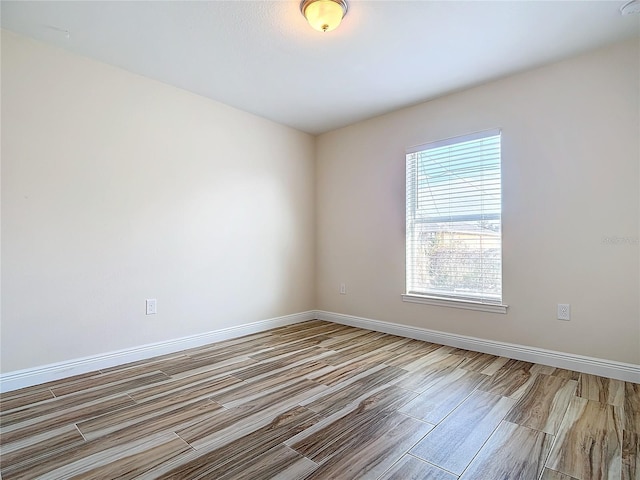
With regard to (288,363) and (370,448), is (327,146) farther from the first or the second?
(370,448)

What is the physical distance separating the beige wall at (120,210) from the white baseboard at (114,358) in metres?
0.06

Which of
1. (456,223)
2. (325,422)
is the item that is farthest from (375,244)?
(325,422)

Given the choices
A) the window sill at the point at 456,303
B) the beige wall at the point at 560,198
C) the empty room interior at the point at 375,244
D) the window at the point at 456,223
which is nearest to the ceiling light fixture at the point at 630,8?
the empty room interior at the point at 375,244

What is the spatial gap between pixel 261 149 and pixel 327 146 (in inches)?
37.3

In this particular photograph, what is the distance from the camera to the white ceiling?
204cm

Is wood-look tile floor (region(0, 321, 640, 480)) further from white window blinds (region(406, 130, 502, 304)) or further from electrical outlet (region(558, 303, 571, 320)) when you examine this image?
white window blinds (region(406, 130, 502, 304))

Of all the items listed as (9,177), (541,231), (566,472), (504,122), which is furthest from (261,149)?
(566,472)

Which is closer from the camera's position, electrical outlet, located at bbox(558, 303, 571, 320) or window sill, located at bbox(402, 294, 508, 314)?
electrical outlet, located at bbox(558, 303, 571, 320)

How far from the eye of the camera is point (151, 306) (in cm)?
289

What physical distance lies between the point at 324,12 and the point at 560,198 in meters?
2.23

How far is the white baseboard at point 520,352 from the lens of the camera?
236cm

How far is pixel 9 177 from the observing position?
7.30 feet

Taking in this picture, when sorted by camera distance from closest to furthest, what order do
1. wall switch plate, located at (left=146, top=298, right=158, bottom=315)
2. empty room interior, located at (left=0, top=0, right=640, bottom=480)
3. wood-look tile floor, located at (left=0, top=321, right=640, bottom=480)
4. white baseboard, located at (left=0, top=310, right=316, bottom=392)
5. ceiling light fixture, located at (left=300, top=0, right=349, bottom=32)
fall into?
1. wood-look tile floor, located at (left=0, top=321, right=640, bottom=480)
2. empty room interior, located at (left=0, top=0, right=640, bottom=480)
3. ceiling light fixture, located at (left=300, top=0, right=349, bottom=32)
4. white baseboard, located at (left=0, top=310, right=316, bottom=392)
5. wall switch plate, located at (left=146, top=298, right=158, bottom=315)

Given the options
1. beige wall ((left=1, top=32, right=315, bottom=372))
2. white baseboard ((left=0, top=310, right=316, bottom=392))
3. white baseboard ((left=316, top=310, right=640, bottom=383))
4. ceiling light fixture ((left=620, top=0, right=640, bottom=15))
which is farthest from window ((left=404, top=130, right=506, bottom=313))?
white baseboard ((left=0, top=310, right=316, bottom=392))
